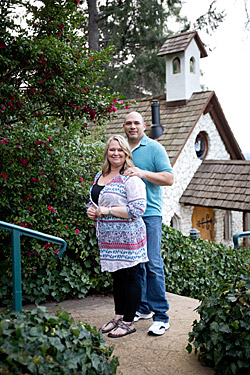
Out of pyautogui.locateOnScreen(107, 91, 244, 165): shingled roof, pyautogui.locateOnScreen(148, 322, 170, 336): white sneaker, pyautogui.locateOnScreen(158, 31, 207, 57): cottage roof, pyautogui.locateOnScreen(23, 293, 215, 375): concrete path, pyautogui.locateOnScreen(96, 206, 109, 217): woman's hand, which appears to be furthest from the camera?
pyautogui.locateOnScreen(158, 31, 207, 57): cottage roof

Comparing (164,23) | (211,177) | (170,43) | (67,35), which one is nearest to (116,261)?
(67,35)

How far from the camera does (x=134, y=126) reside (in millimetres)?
3336

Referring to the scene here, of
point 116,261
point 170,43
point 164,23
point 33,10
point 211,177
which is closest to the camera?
point 116,261

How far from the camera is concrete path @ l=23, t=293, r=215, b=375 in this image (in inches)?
107

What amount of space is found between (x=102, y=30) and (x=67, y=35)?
43.9ft

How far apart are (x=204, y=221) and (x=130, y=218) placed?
9112 millimetres

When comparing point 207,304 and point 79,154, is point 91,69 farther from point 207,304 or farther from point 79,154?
point 207,304

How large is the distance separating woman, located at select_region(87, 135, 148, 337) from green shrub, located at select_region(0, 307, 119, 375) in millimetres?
703

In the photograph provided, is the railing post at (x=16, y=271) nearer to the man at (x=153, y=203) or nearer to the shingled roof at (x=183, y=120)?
the man at (x=153, y=203)

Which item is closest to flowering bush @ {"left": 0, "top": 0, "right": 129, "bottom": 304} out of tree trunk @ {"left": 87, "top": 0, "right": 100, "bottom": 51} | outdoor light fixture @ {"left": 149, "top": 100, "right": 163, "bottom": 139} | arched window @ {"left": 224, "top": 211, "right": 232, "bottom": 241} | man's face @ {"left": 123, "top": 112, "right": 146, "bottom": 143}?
man's face @ {"left": 123, "top": 112, "right": 146, "bottom": 143}

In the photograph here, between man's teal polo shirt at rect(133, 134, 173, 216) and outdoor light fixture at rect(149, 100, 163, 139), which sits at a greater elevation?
outdoor light fixture at rect(149, 100, 163, 139)

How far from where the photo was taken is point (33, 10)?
165 inches

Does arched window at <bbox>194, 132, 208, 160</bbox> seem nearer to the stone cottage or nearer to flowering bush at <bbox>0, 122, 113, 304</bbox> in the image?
the stone cottage

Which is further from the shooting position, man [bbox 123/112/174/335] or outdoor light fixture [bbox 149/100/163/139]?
outdoor light fixture [bbox 149/100/163/139]
